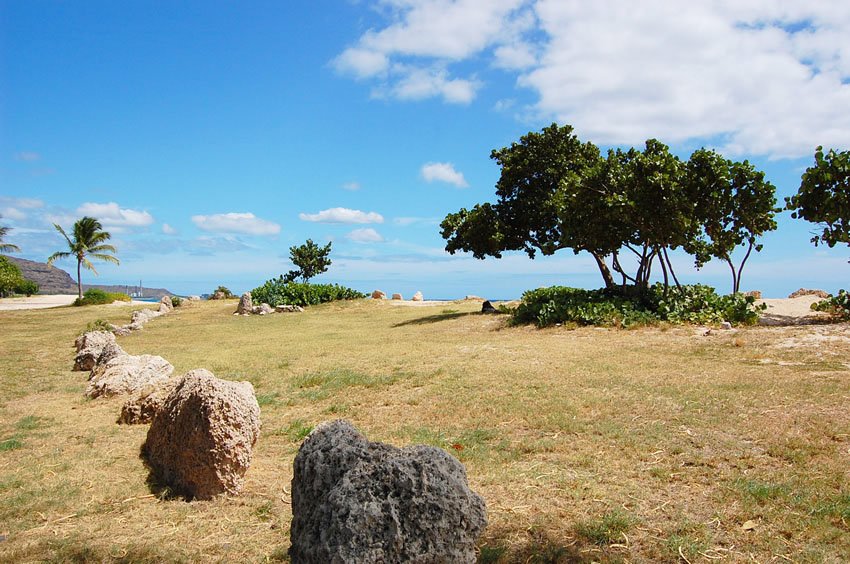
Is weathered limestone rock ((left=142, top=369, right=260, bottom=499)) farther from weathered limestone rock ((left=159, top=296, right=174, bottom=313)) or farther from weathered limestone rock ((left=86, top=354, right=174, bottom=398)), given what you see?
weathered limestone rock ((left=159, top=296, right=174, bottom=313))

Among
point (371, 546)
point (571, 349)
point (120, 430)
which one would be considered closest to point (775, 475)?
point (371, 546)

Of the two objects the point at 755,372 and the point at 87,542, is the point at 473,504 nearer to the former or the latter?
the point at 87,542

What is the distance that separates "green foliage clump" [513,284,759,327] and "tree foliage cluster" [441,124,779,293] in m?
0.63

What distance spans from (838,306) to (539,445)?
13.2 m

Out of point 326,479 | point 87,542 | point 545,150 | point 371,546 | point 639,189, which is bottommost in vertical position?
point 87,542

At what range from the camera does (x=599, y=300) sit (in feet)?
53.5

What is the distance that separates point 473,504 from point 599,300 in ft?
46.1

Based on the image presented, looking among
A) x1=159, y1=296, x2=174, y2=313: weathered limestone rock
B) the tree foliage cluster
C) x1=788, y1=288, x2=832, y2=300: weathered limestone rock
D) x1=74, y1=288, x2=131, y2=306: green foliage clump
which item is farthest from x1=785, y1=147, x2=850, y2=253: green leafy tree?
x1=74, y1=288, x2=131, y2=306: green foliage clump

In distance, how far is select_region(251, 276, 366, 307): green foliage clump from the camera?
1109 inches

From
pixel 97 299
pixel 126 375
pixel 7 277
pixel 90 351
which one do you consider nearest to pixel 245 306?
pixel 90 351

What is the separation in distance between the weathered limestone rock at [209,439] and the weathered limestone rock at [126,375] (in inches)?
157

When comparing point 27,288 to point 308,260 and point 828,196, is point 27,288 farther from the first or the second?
point 828,196

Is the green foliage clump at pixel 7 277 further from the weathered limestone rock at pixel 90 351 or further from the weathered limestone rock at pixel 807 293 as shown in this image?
the weathered limestone rock at pixel 807 293

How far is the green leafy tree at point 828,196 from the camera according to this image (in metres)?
14.5
